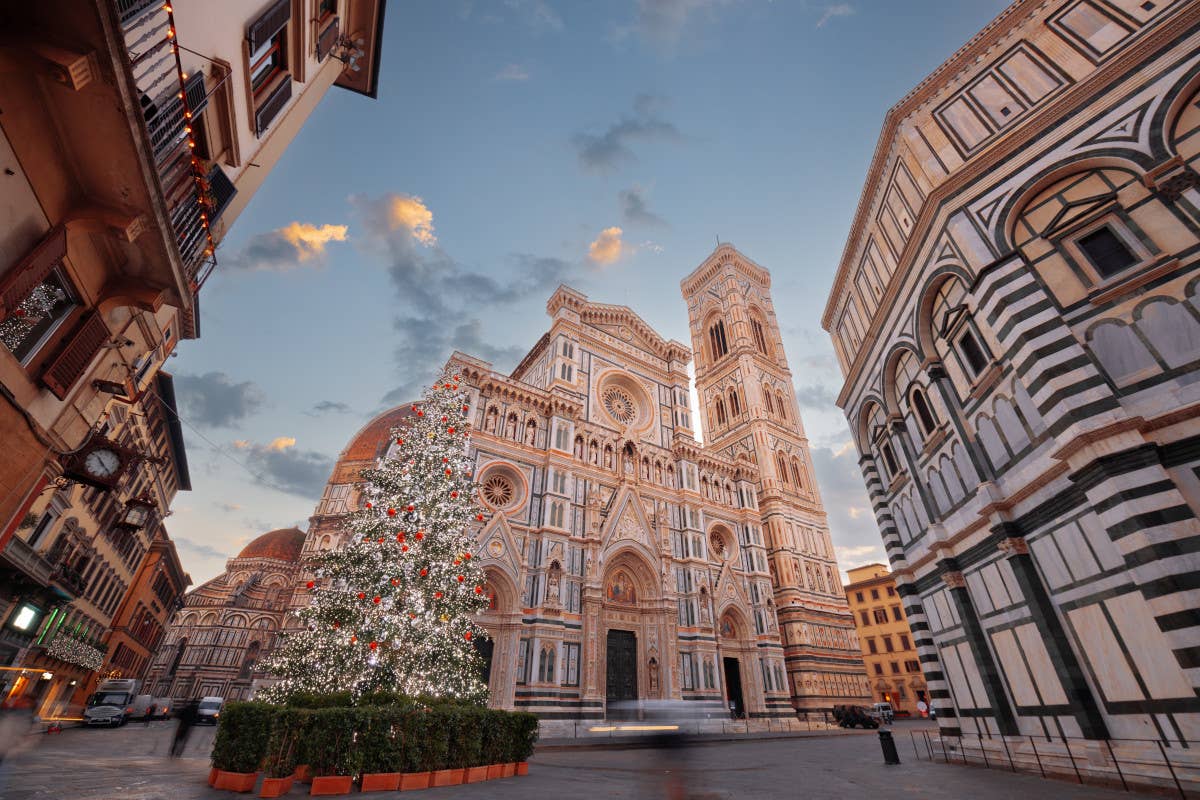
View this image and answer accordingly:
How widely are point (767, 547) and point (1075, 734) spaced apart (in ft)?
98.7

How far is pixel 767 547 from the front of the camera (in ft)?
118

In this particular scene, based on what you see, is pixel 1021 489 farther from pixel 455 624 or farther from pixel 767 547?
pixel 767 547

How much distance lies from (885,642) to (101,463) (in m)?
60.3

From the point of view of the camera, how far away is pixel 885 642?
4922 centimetres

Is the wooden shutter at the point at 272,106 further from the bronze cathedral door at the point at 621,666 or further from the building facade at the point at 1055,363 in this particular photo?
the bronze cathedral door at the point at 621,666

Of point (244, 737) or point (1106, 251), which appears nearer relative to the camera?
point (1106, 251)

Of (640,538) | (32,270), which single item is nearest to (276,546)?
(640,538)

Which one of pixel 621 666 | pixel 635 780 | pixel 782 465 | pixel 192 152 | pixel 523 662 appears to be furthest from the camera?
pixel 782 465

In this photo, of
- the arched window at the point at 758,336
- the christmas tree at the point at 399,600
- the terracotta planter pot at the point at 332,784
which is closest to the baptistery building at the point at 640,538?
the arched window at the point at 758,336

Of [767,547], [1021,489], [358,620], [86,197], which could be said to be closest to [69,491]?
[358,620]

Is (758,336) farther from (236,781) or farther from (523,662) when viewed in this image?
(236,781)

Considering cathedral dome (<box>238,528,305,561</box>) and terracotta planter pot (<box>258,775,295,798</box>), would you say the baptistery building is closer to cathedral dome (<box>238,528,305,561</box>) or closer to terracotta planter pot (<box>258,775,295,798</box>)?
terracotta planter pot (<box>258,775,295,798</box>)

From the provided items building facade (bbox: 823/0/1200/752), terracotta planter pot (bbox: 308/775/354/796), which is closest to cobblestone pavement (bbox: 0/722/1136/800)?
terracotta planter pot (bbox: 308/775/354/796)

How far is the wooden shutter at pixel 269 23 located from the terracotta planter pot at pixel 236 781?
1211 centimetres
